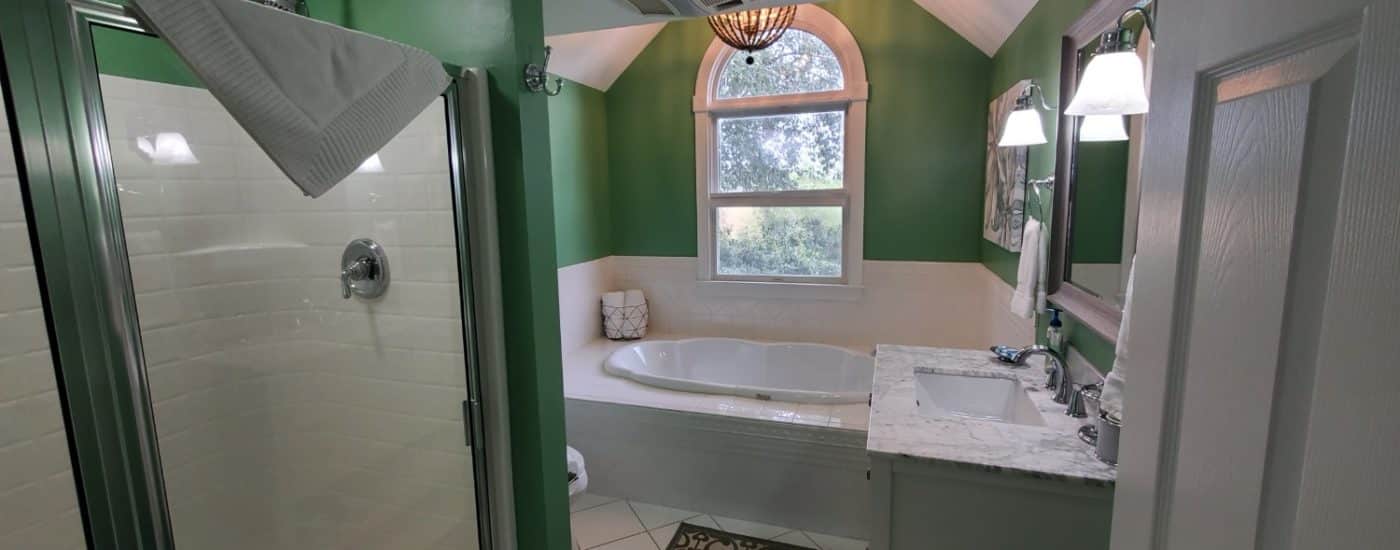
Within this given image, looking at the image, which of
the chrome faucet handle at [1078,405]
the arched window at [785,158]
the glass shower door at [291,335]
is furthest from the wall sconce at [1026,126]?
the glass shower door at [291,335]

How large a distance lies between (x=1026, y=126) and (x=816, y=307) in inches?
74.1

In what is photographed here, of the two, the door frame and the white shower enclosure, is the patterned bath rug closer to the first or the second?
the white shower enclosure

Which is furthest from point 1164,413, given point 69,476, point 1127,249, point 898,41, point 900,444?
point 898,41

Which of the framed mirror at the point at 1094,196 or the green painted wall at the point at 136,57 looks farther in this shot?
the framed mirror at the point at 1094,196

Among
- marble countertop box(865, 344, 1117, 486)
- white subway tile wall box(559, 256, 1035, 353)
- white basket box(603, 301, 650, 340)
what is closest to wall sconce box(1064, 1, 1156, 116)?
marble countertop box(865, 344, 1117, 486)

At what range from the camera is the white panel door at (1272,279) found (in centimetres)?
38

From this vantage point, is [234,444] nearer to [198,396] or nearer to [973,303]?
[198,396]

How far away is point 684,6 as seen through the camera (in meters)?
1.88

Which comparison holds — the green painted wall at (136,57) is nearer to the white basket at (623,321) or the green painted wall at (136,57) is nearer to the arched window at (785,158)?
the white basket at (623,321)

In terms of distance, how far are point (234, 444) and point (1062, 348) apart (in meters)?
2.63

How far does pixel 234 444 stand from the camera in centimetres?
176

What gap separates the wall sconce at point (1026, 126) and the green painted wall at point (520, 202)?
1614 millimetres

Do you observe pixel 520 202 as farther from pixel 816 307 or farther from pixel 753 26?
pixel 816 307

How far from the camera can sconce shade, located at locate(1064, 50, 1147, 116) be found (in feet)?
4.37
